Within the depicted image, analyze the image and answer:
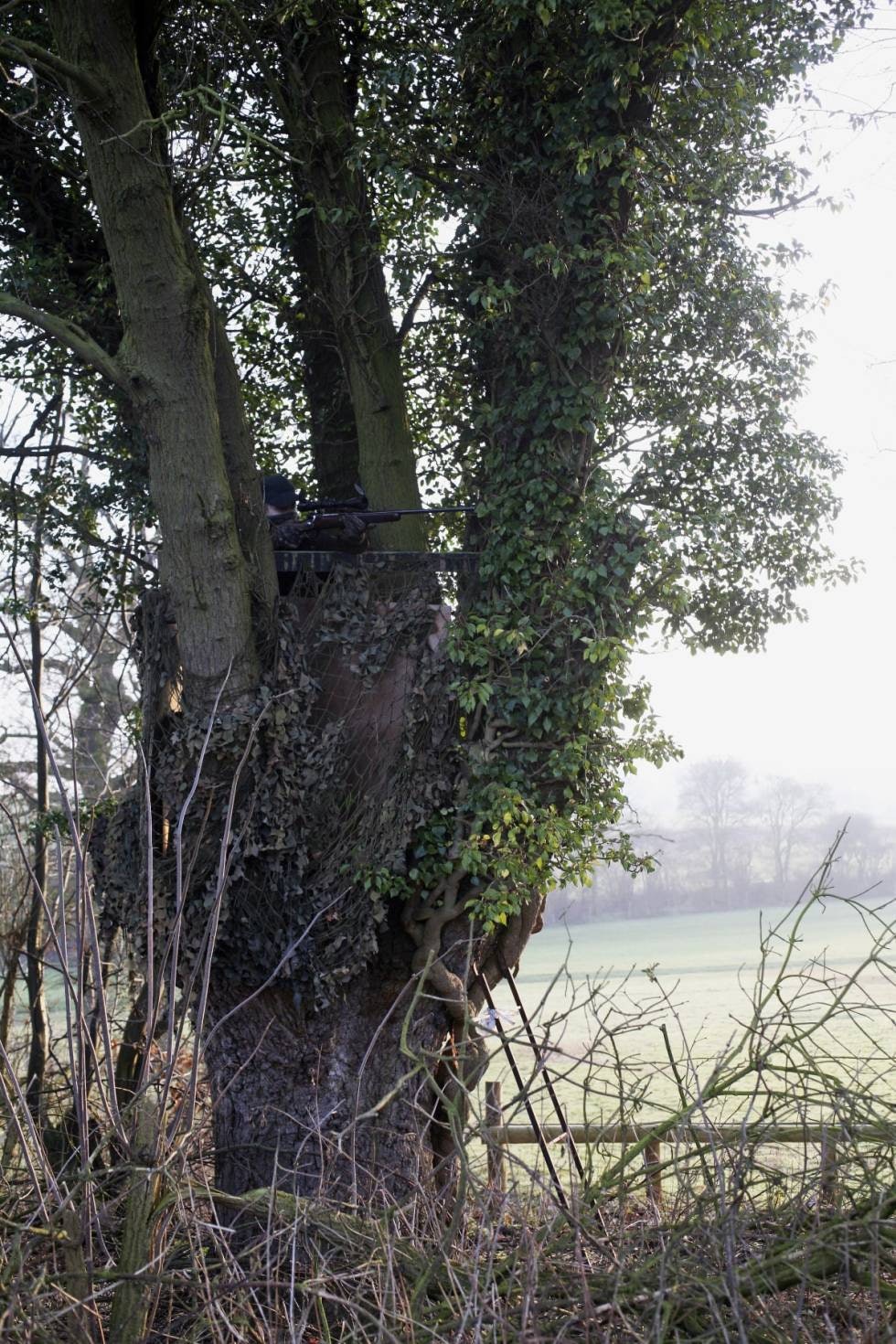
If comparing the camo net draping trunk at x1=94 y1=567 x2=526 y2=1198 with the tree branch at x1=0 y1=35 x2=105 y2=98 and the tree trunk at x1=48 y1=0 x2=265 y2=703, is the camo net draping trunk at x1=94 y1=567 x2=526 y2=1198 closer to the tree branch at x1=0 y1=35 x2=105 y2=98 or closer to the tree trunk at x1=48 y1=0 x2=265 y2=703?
the tree trunk at x1=48 y1=0 x2=265 y2=703

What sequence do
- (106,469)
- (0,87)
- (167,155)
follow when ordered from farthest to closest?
(106,469), (0,87), (167,155)

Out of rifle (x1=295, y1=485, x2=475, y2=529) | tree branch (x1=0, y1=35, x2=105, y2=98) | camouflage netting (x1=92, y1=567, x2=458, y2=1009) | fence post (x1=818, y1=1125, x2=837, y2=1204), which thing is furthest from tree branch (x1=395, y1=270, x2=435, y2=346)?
fence post (x1=818, y1=1125, x2=837, y2=1204)

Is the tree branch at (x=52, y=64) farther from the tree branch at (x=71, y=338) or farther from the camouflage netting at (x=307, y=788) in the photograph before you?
the camouflage netting at (x=307, y=788)

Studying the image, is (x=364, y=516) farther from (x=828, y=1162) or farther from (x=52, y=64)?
(x=828, y=1162)

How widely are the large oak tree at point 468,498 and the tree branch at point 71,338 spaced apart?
3 cm

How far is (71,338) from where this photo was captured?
7.16 m

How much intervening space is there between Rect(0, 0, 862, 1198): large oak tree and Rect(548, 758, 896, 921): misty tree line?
311 inches

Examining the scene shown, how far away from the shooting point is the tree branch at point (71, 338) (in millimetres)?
7023

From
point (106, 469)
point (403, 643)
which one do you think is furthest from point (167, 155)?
point (403, 643)

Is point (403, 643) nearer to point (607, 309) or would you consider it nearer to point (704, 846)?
point (607, 309)

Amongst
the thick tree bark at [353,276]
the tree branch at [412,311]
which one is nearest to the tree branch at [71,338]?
the thick tree bark at [353,276]

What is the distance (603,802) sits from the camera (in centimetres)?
700

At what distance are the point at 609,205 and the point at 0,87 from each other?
469 centimetres

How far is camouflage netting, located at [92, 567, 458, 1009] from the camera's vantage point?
6.80 m
